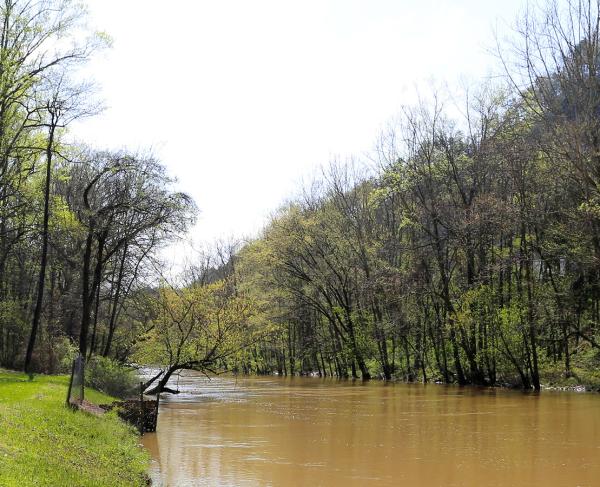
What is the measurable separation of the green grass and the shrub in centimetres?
871

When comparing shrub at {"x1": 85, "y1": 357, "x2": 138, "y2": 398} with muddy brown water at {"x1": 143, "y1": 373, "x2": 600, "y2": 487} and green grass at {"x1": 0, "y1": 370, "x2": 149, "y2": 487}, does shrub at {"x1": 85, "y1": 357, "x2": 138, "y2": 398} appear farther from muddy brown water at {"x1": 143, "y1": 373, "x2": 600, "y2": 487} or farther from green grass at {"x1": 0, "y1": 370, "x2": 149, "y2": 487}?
green grass at {"x1": 0, "y1": 370, "x2": 149, "y2": 487}

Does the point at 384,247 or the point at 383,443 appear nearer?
the point at 383,443

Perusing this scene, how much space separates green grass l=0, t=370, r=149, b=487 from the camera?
8.30m

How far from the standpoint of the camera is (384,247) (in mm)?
44406

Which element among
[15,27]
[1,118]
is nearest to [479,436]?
[1,118]

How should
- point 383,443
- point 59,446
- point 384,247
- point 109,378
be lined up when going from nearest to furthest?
point 59,446 → point 383,443 → point 109,378 → point 384,247

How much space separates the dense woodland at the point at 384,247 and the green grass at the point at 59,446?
1233 cm

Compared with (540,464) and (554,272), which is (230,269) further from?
(540,464)

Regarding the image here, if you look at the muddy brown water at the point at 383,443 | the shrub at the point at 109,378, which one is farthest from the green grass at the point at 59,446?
the shrub at the point at 109,378

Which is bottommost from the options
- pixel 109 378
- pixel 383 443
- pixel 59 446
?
pixel 383 443

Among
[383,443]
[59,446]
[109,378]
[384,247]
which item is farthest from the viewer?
[384,247]

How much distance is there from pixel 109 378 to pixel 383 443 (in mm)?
13591

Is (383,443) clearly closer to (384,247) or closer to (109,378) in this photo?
(109,378)

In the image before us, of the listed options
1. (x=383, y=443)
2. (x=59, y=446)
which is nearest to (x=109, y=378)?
(x=383, y=443)
